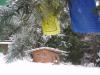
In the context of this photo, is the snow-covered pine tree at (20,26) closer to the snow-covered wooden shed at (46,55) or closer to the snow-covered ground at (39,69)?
the snow-covered wooden shed at (46,55)

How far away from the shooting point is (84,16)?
138 inches

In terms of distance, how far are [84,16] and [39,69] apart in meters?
0.76

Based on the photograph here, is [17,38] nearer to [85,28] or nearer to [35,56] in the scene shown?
[35,56]

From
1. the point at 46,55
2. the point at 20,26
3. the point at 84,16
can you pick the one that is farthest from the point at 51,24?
the point at 20,26

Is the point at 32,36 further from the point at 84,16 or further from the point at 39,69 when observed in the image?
the point at 84,16

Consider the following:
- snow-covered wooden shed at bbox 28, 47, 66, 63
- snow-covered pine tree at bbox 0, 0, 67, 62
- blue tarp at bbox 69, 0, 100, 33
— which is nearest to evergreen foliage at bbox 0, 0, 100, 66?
snow-covered pine tree at bbox 0, 0, 67, 62

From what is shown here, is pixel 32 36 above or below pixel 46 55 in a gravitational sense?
above

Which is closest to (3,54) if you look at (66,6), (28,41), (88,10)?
(28,41)

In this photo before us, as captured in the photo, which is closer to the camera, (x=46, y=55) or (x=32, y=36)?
(x=46, y=55)

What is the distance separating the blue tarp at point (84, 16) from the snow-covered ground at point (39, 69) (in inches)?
18.3

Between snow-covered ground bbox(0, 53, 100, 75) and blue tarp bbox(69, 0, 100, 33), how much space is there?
0.47m

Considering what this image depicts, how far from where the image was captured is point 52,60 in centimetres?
421

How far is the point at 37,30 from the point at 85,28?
3.86 ft

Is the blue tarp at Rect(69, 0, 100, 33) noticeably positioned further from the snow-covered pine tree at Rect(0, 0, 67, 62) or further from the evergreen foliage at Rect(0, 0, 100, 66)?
the snow-covered pine tree at Rect(0, 0, 67, 62)
